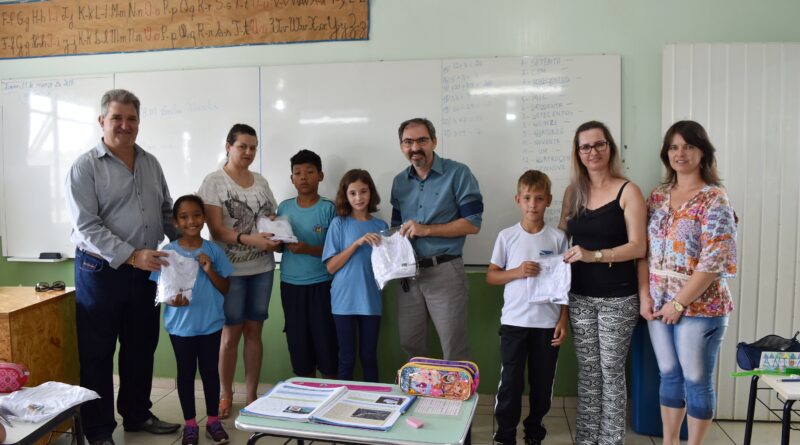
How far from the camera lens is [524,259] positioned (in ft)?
8.31

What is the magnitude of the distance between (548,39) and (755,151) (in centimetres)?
130

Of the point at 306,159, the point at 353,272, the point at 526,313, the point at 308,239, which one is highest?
the point at 306,159

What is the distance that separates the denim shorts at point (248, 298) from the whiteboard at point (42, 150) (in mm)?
1472

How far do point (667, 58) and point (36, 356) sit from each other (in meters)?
3.64

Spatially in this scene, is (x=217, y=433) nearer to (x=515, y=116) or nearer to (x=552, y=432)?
(x=552, y=432)

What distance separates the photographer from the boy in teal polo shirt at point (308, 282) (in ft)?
9.52

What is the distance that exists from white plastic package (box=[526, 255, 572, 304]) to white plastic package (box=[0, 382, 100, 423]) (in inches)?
75.3

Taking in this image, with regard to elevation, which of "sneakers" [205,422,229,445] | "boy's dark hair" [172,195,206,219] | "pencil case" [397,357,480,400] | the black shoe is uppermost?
"boy's dark hair" [172,195,206,219]

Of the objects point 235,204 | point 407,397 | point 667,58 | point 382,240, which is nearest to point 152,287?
point 235,204

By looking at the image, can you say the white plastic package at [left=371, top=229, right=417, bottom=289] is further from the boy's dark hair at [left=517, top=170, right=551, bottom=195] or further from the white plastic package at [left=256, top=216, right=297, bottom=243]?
the boy's dark hair at [left=517, top=170, right=551, bottom=195]

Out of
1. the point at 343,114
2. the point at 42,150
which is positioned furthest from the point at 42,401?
the point at 42,150

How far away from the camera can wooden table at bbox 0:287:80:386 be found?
8.03 ft

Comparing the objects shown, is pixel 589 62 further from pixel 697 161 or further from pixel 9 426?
pixel 9 426

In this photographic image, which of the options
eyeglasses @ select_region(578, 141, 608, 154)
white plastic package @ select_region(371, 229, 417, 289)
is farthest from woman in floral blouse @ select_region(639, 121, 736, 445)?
white plastic package @ select_region(371, 229, 417, 289)
